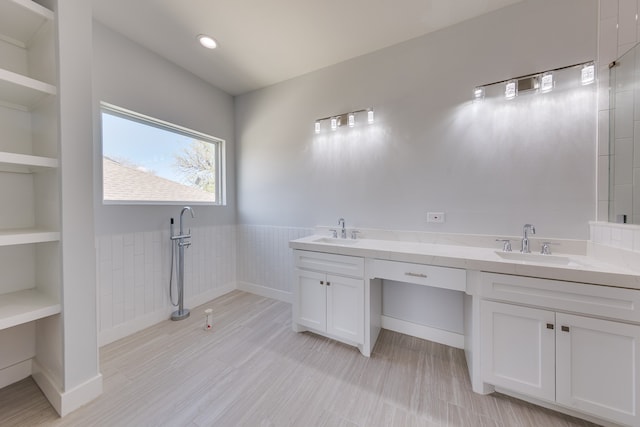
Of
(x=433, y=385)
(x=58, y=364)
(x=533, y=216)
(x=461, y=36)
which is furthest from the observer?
(x=461, y=36)

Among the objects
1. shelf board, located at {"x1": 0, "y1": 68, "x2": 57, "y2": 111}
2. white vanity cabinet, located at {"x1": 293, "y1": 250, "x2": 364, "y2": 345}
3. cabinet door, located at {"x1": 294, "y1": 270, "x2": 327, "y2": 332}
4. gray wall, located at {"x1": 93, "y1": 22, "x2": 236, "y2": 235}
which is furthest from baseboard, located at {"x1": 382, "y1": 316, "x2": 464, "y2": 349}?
shelf board, located at {"x1": 0, "y1": 68, "x2": 57, "y2": 111}

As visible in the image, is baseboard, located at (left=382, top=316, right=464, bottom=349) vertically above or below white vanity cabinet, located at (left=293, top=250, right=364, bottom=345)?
below

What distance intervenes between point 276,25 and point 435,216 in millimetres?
2215

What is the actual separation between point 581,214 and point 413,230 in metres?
1.13

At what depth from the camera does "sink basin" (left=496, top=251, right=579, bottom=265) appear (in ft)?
5.10

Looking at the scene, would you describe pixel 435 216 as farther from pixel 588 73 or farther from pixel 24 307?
pixel 24 307

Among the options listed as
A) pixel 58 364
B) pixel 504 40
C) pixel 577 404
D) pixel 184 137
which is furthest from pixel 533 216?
pixel 184 137

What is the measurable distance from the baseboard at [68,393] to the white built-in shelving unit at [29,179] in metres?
0.22

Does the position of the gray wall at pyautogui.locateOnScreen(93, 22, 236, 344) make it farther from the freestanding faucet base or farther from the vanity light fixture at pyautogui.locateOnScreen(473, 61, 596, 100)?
the vanity light fixture at pyautogui.locateOnScreen(473, 61, 596, 100)

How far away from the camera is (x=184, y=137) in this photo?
8.96 feet

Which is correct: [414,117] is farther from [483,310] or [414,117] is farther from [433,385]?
[433,385]

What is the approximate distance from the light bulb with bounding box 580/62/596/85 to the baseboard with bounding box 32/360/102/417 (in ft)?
12.4

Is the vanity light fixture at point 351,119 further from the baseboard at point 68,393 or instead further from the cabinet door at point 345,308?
the baseboard at point 68,393

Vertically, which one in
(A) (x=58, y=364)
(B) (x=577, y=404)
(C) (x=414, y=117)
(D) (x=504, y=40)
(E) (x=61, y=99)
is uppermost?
(D) (x=504, y=40)
